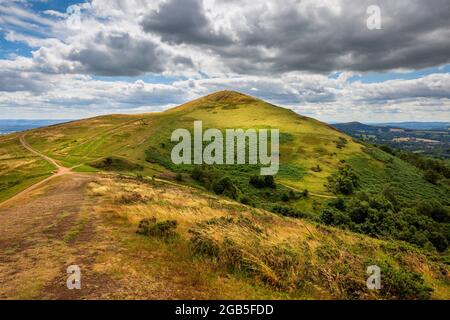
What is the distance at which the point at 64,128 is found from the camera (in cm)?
12925

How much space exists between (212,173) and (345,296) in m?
62.2

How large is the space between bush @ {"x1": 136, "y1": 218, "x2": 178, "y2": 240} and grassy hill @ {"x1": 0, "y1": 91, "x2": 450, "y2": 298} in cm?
64

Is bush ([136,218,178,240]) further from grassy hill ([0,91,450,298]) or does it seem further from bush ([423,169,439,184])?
bush ([423,169,439,184])

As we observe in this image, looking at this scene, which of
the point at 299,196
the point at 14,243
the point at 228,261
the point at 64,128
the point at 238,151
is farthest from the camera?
the point at 64,128

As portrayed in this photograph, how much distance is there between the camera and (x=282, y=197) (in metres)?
70.1

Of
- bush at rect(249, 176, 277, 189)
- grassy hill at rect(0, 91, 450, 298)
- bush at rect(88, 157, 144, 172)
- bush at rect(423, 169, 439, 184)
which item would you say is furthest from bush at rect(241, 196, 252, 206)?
bush at rect(423, 169, 439, 184)

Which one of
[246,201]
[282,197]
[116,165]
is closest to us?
[246,201]

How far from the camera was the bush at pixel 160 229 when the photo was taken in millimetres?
13539

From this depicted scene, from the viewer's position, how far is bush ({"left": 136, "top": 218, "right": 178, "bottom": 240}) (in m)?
13.5

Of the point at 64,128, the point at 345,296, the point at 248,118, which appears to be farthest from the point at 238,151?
the point at 345,296

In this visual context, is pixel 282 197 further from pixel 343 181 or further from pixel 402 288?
pixel 402 288

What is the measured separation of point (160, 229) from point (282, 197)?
192 feet

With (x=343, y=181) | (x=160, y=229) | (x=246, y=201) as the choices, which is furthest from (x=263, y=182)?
(x=160, y=229)
